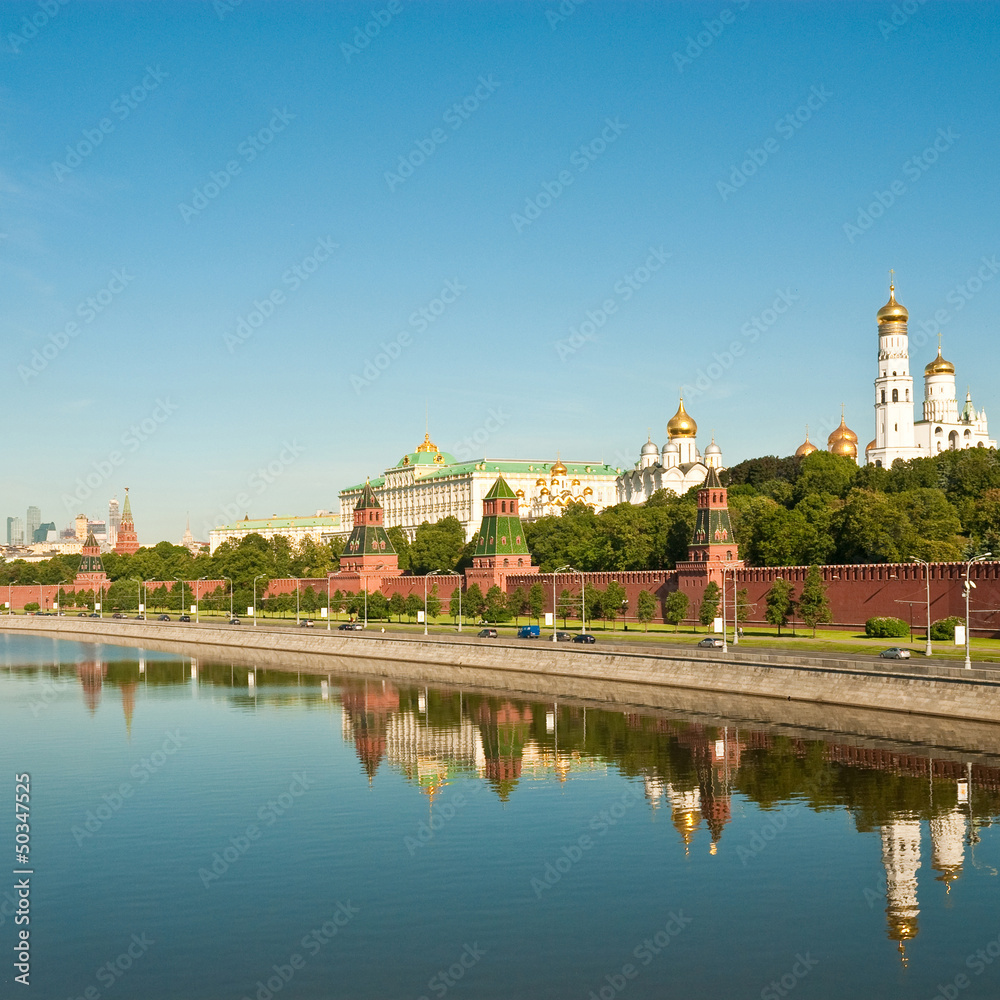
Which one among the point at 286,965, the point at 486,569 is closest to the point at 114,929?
the point at 286,965

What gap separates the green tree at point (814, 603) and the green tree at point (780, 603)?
39.6 inches

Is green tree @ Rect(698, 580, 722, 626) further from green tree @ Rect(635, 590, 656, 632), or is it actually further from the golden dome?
the golden dome

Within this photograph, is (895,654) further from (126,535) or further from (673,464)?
(126,535)

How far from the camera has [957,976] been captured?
2016 cm

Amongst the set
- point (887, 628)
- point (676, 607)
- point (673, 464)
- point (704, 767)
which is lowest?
point (704, 767)

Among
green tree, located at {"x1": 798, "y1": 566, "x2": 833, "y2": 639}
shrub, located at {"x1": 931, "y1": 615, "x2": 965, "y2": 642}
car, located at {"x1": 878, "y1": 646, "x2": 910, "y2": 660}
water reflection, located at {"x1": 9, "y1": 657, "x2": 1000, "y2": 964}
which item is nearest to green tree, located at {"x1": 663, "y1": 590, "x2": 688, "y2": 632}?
green tree, located at {"x1": 798, "y1": 566, "x2": 833, "y2": 639}

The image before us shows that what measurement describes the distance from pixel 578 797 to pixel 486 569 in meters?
67.0

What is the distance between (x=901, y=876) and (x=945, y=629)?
3710 centimetres

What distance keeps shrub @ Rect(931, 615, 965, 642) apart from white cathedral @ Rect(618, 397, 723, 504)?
91.4 m

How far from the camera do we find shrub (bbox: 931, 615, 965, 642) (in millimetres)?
59844

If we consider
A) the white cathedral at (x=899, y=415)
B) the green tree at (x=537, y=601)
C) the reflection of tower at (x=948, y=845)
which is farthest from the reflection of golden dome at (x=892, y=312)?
the reflection of tower at (x=948, y=845)

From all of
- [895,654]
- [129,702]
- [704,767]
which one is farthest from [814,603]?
[129,702]

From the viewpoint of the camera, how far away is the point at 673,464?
167375 mm

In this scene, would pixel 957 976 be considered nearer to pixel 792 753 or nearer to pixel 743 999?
pixel 743 999
